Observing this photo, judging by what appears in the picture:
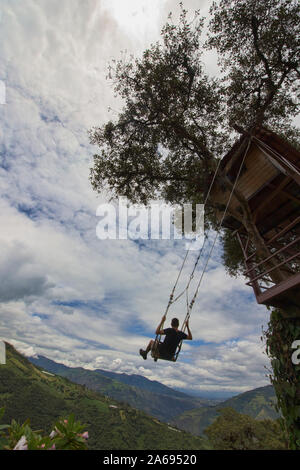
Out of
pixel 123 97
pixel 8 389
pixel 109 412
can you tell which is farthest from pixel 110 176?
pixel 109 412

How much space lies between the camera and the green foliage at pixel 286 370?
22.5 ft

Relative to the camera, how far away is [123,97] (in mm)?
13383

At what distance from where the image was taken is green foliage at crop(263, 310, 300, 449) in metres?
6.85

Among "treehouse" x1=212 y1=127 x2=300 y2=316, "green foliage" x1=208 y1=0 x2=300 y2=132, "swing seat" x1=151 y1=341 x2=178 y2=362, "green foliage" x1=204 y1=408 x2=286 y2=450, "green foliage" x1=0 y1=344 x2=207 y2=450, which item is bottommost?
"green foliage" x1=0 y1=344 x2=207 y2=450

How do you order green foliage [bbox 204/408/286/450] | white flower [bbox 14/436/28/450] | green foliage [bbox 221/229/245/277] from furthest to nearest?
1. green foliage [bbox 204/408/286/450]
2. green foliage [bbox 221/229/245/277]
3. white flower [bbox 14/436/28/450]

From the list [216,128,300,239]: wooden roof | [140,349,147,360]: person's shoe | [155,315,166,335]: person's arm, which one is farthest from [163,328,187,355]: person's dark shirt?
[216,128,300,239]: wooden roof

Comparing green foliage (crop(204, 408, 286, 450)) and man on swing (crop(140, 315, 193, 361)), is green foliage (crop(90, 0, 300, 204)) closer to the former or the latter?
man on swing (crop(140, 315, 193, 361))

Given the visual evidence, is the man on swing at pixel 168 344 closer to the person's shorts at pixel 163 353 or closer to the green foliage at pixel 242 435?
the person's shorts at pixel 163 353

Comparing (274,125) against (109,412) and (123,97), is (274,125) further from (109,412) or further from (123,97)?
(109,412)

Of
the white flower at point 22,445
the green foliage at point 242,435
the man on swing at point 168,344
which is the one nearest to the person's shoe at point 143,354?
the man on swing at point 168,344

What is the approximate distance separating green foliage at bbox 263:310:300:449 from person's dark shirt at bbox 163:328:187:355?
2.79 m

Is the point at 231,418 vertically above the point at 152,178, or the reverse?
the point at 152,178
